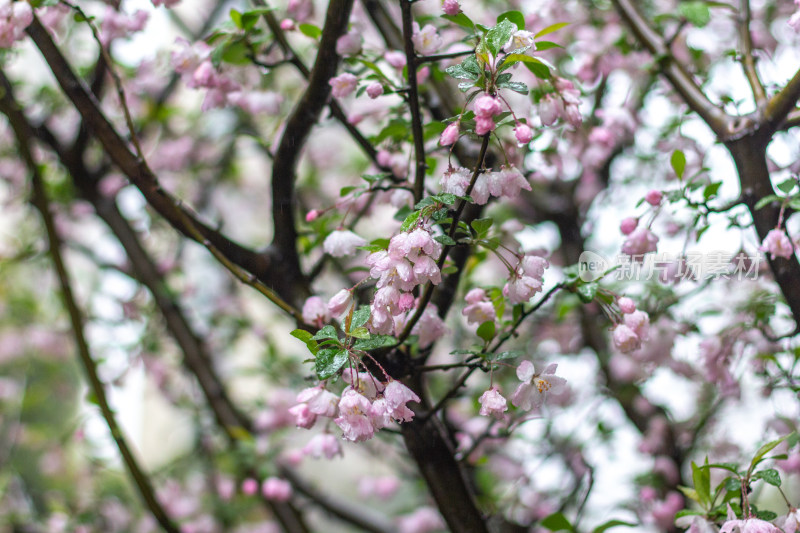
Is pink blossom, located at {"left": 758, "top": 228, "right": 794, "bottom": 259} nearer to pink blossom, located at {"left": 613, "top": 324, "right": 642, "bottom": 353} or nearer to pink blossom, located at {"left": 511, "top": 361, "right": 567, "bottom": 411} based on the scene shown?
pink blossom, located at {"left": 613, "top": 324, "right": 642, "bottom": 353}

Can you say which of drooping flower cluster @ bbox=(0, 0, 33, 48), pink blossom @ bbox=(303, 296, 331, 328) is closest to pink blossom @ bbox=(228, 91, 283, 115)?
drooping flower cluster @ bbox=(0, 0, 33, 48)

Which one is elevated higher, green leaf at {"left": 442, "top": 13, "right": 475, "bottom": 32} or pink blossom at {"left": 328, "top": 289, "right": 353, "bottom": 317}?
green leaf at {"left": 442, "top": 13, "right": 475, "bottom": 32}

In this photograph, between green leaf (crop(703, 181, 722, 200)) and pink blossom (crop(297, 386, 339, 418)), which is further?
green leaf (crop(703, 181, 722, 200))

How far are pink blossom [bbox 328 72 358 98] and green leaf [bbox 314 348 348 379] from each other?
1.12ft

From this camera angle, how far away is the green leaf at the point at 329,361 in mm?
581

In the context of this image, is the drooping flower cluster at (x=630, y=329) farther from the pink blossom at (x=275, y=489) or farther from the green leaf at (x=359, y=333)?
the pink blossom at (x=275, y=489)

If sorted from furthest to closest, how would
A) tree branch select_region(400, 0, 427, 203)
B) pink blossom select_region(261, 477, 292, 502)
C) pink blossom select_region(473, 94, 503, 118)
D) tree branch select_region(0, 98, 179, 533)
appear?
pink blossom select_region(261, 477, 292, 502) < tree branch select_region(0, 98, 179, 533) < tree branch select_region(400, 0, 427, 203) < pink blossom select_region(473, 94, 503, 118)

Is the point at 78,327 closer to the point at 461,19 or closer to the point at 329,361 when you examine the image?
the point at 329,361

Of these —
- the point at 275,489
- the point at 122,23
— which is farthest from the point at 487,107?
the point at 275,489

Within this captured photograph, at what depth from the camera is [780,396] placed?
121 centimetres

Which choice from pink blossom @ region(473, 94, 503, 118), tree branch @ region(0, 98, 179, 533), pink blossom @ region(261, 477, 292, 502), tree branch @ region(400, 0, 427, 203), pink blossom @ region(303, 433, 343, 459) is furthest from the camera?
pink blossom @ region(261, 477, 292, 502)

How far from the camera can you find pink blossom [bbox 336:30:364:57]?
794mm

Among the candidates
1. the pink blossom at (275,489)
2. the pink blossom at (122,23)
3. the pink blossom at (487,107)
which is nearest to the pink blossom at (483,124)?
the pink blossom at (487,107)

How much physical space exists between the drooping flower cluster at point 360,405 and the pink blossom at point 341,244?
16cm
